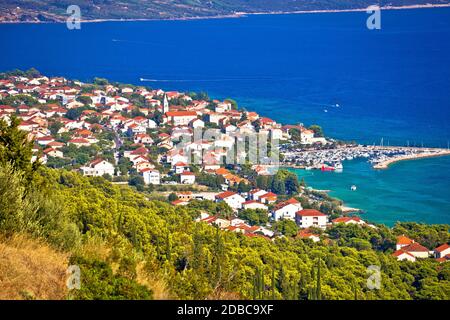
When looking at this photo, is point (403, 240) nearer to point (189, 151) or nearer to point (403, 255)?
point (403, 255)

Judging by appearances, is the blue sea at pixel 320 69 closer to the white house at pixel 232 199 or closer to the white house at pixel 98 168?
the white house at pixel 232 199

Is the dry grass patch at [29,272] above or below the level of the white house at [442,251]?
above

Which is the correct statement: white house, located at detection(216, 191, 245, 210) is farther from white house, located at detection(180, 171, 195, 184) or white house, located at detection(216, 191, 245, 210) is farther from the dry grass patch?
the dry grass patch

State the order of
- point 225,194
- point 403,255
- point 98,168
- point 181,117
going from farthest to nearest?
point 181,117 < point 98,168 < point 225,194 < point 403,255

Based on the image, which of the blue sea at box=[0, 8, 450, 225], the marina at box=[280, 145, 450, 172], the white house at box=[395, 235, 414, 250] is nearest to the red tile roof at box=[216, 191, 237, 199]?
the blue sea at box=[0, 8, 450, 225]

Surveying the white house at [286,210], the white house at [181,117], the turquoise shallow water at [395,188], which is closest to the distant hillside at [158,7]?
the white house at [181,117]

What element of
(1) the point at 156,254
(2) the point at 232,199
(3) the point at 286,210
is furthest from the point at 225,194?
(1) the point at 156,254
